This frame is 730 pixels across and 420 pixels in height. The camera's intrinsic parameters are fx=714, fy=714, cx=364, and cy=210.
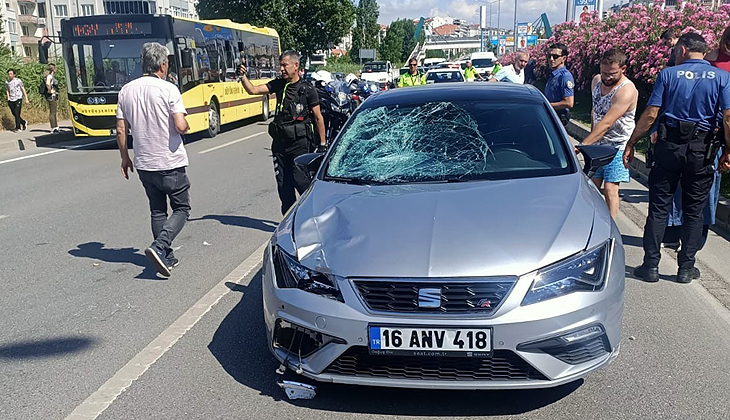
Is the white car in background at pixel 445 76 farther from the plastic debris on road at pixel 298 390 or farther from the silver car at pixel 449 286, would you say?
the plastic debris on road at pixel 298 390

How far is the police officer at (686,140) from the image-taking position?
205 inches

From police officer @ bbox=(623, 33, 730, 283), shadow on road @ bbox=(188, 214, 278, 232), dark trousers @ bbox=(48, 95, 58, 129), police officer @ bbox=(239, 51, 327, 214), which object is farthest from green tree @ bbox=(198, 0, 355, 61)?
police officer @ bbox=(623, 33, 730, 283)

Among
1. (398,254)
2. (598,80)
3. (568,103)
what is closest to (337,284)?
(398,254)

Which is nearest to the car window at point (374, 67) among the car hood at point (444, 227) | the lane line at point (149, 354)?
the lane line at point (149, 354)

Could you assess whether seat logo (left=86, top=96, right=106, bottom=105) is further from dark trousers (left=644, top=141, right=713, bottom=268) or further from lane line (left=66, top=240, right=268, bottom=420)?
dark trousers (left=644, top=141, right=713, bottom=268)

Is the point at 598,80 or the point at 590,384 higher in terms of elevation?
the point at 598,80

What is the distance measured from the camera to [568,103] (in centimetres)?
897

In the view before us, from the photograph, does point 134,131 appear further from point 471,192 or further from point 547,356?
point 547,356

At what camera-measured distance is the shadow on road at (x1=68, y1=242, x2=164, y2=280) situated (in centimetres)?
641

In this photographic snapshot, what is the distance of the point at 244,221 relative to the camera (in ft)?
26.6

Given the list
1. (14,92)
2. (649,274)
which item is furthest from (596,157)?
(14,92)

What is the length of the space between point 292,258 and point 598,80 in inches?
177

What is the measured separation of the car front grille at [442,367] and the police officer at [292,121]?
141 inches

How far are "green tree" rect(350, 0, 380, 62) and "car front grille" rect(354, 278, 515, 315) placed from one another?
76.6m
